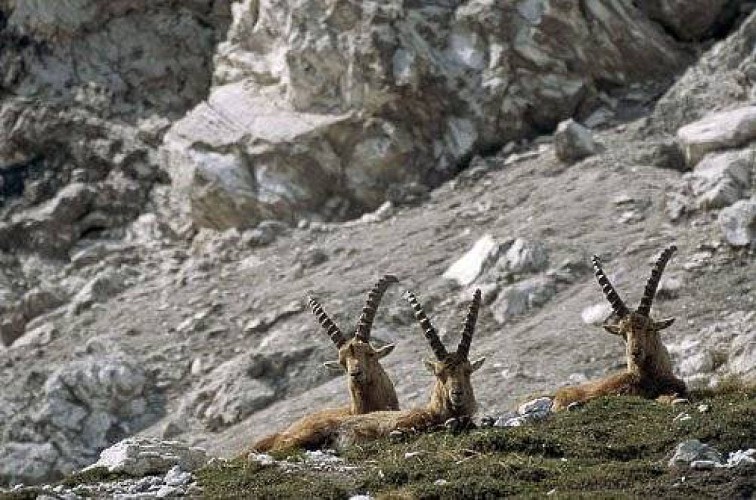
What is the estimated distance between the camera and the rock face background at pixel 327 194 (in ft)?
104

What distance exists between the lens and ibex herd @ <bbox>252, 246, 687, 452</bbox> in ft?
57.6

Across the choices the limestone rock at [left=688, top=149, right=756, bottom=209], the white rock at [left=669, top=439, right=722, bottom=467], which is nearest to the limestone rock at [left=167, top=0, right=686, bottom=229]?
the limestone rock at [left=688, top=149, right=756, bottom=209]

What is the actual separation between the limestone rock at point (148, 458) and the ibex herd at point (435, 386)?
1.53 metres

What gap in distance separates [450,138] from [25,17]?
15.1 m

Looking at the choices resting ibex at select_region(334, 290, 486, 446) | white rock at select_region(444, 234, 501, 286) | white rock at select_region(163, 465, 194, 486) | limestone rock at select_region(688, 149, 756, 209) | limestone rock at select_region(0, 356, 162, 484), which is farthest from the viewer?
white rock at select_region(444, 234, 501, 286)

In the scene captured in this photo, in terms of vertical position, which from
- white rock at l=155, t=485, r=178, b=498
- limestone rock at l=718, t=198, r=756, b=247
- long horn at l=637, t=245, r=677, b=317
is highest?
white rock at l=155, t=485, r=178, b=498

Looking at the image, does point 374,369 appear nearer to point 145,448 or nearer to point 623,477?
point 145,448

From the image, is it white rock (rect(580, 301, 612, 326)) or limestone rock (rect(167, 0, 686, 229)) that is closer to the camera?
white rock (rect(580, 301, 612, 326))

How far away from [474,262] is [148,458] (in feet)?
61.7

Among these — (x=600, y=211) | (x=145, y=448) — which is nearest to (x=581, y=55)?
(x=600, y=211)

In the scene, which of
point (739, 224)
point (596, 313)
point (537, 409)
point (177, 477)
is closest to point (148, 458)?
point (177, 477)

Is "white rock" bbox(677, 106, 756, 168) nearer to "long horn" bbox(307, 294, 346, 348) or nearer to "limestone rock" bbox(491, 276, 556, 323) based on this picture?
"limestone rock" bbox(491, 276, 556, 323)

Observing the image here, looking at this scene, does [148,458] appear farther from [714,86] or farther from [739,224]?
[714,86]

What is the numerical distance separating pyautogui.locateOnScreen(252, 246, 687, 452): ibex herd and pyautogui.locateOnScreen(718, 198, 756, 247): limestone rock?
824cm
